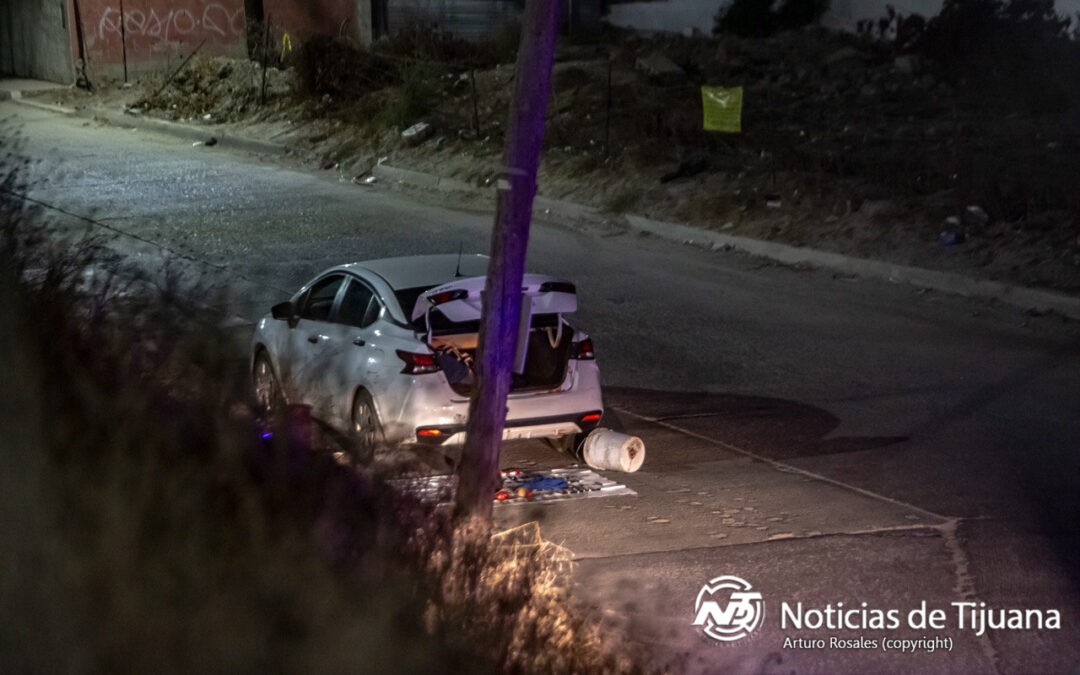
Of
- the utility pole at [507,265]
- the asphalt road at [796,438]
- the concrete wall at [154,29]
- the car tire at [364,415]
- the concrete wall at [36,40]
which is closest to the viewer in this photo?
the utility pole at [507,265]

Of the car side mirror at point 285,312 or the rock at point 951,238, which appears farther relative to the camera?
the rock at point 951,238

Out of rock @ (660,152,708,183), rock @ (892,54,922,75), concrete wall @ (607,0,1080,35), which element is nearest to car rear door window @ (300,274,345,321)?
rock @ (660,152,708,183)

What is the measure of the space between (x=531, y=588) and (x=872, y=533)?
3067 mm

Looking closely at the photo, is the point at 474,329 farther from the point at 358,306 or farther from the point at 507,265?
the point at 507,265

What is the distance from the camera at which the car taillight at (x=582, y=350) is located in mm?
9047

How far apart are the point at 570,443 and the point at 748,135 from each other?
1444 centimetres

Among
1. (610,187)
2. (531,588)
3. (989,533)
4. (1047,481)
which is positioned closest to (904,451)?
(1047,481)

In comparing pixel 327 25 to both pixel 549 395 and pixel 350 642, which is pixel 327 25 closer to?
pixel 549 395

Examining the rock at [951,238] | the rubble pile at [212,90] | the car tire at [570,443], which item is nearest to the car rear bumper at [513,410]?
the car tire at [570,443]

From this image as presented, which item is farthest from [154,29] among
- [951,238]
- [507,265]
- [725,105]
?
[507,265]

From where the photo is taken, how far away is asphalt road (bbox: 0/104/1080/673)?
6.80 meters

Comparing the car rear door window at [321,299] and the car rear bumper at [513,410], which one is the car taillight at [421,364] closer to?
the car rear bumper at [513,410]

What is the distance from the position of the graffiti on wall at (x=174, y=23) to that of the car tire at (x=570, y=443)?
30346 mm

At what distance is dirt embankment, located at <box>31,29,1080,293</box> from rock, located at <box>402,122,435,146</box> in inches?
6.2
